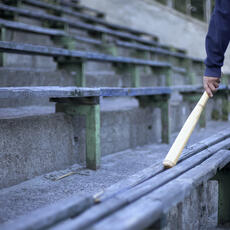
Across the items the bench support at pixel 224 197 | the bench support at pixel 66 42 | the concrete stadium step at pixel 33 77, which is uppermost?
the bench support at pixel 66 42

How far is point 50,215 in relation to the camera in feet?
2.55

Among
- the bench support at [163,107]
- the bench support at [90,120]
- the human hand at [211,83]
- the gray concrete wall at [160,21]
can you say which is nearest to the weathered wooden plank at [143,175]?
the human hand at [211,83]

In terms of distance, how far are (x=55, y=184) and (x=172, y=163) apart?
25.8 inches

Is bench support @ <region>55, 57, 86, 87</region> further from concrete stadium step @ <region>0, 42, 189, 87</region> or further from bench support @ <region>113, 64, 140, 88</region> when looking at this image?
bench support @ <region>113, 64, 140, 88</region>

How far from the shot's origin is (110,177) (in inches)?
70.2

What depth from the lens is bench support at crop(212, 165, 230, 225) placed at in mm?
1704

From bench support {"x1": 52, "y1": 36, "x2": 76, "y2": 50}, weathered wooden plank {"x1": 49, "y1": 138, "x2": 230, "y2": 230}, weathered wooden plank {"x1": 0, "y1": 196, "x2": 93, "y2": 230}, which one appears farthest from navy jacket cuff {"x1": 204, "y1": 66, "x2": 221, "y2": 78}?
bench support {"x1": 52, "y1": 36, "x2": 76, "y2": 50}

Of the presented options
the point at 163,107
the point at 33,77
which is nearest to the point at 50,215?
the point at 33,77

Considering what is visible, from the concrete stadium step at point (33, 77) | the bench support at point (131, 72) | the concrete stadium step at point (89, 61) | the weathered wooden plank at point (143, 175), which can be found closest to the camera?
the weathered wooden plank at point (143, 175)

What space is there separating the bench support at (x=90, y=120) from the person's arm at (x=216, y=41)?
0.69 m

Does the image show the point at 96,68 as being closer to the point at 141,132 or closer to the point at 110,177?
the point at 141,132

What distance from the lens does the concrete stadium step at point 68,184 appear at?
1.37 metres

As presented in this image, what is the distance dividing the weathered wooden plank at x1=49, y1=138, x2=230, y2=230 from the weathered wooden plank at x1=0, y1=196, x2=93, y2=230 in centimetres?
3

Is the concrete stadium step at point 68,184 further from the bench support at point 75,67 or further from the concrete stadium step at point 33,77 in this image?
the concrete stadium step at point 33,77
